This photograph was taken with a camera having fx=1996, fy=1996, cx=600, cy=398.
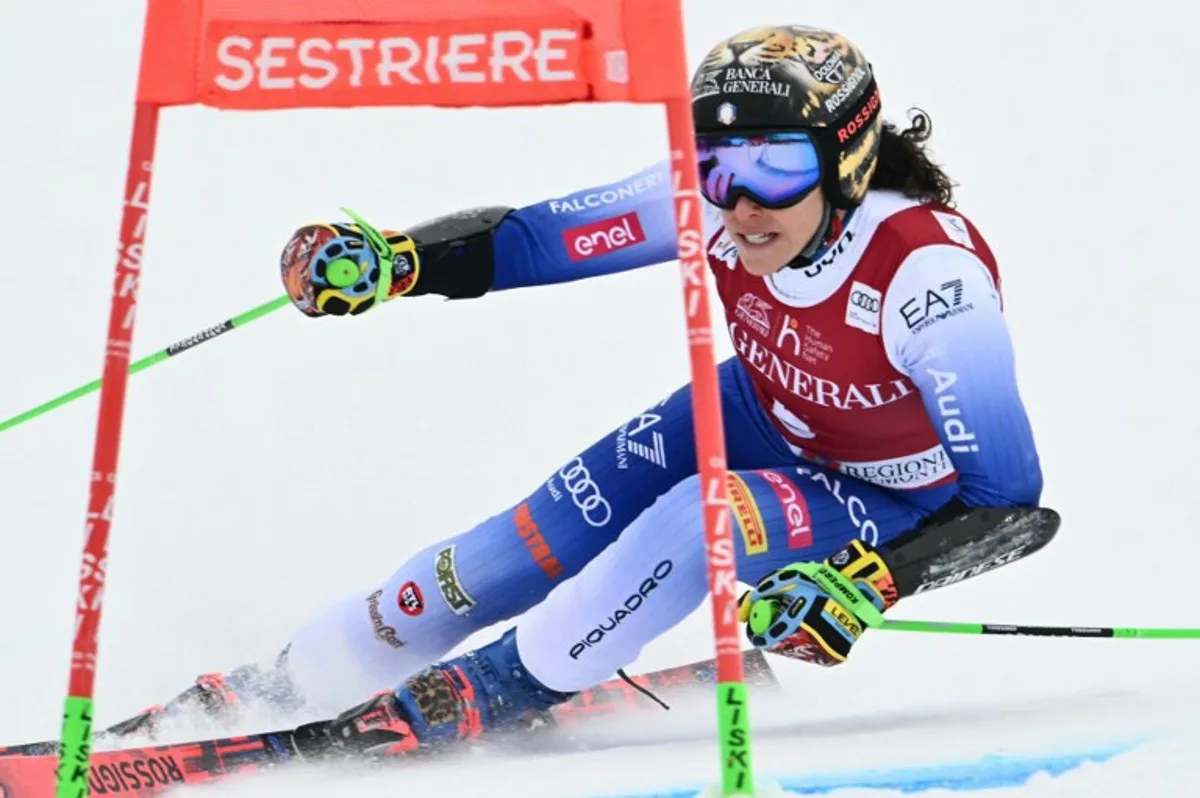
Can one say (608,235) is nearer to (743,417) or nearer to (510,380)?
(743,417)

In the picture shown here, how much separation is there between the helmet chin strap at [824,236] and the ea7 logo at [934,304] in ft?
Answer: 0.83

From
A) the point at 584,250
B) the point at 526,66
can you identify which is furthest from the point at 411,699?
the point at 526,66

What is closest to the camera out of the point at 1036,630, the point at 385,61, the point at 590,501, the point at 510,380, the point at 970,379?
the point at 385,61

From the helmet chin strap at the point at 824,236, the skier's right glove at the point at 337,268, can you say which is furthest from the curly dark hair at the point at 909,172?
the skier's right glove at the point at 337,268

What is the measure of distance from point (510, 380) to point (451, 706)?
8.66ft

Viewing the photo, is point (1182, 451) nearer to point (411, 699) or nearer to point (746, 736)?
point (411, 699)

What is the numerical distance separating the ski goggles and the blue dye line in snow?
1178mm

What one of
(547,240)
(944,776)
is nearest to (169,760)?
(547,240)

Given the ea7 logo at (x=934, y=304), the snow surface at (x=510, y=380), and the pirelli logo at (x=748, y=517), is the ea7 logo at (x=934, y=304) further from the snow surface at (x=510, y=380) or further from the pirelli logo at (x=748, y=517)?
the snow surface at (x=510, y=380)

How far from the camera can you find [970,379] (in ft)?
12.9

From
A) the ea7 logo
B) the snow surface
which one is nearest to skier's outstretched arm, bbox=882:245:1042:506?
the ea7 logo

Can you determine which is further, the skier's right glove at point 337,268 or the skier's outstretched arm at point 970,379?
the skier's right glove at point 337,268

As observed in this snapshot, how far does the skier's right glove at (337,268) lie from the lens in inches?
171

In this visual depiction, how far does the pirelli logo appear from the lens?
4.22m
